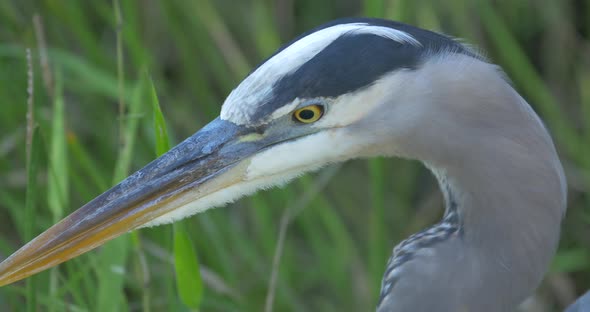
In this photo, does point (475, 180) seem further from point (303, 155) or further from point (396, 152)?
point (303, 155)

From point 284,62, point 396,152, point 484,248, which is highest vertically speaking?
point 284,62

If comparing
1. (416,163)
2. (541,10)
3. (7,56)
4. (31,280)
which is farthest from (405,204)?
(31,280)

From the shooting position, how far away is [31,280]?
1.25 meters

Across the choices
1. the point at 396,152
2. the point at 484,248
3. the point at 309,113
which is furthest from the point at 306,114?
the point at 484,248

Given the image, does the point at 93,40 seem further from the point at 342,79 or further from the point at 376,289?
the point at 342,79

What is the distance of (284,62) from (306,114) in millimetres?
77

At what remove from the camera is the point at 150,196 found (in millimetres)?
1121

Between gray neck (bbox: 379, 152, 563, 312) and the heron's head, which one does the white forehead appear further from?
gray neck (bbox: 379, 152, 563, 312)

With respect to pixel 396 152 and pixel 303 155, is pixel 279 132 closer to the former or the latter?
pixel 303 155

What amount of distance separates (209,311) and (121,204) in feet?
2.91

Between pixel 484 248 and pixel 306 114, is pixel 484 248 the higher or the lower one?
the lower one

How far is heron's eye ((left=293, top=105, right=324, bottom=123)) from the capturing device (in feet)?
3.55

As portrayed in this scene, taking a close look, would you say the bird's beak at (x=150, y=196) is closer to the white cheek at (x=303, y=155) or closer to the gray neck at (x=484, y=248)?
the white cheek at (x=303, y=155)

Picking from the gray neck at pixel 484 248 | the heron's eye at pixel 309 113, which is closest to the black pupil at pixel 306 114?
the heron's eye at pixel 309 113
